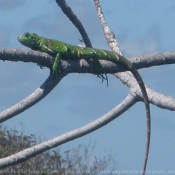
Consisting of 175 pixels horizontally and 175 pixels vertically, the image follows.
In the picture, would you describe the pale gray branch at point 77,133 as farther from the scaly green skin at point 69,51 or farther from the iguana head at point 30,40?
the iguana head at point 30,40

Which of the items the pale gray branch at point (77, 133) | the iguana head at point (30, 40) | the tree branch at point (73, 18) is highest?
the tree branch at point (73, 18)

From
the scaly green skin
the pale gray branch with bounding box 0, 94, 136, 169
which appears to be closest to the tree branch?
the scaly green skin

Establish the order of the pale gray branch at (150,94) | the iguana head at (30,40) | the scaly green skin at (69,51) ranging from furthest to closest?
the iguana head at (30,40)
the scaly green skin at (69,51)
the pale gray branch at (150,94)

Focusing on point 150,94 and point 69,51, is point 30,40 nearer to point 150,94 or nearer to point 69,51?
point 69,51

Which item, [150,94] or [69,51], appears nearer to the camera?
[69,51]

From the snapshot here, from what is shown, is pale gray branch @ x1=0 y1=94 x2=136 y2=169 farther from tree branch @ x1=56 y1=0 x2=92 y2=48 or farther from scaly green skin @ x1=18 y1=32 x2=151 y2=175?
tree branch @ x1=56 y1=0 x2=92 y2=48

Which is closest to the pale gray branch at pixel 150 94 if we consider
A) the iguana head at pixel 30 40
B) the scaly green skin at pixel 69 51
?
the scaly green skin at pixel 69 51

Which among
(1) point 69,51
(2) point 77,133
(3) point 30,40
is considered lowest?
(2) point 77,133

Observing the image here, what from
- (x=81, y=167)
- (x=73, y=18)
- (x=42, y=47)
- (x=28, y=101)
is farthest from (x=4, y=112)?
(x=81, y=167)

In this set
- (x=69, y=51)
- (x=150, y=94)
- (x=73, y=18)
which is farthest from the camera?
(x=73, y=18)

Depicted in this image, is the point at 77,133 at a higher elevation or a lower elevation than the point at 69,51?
lower

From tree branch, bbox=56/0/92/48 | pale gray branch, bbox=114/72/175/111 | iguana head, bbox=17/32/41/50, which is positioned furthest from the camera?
tree branch, bbox=56/0/92/48

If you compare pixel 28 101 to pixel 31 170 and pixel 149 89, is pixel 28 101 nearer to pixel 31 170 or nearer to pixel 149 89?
pixel 149 89

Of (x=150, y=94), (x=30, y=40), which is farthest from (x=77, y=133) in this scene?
(x=30, y=40)
